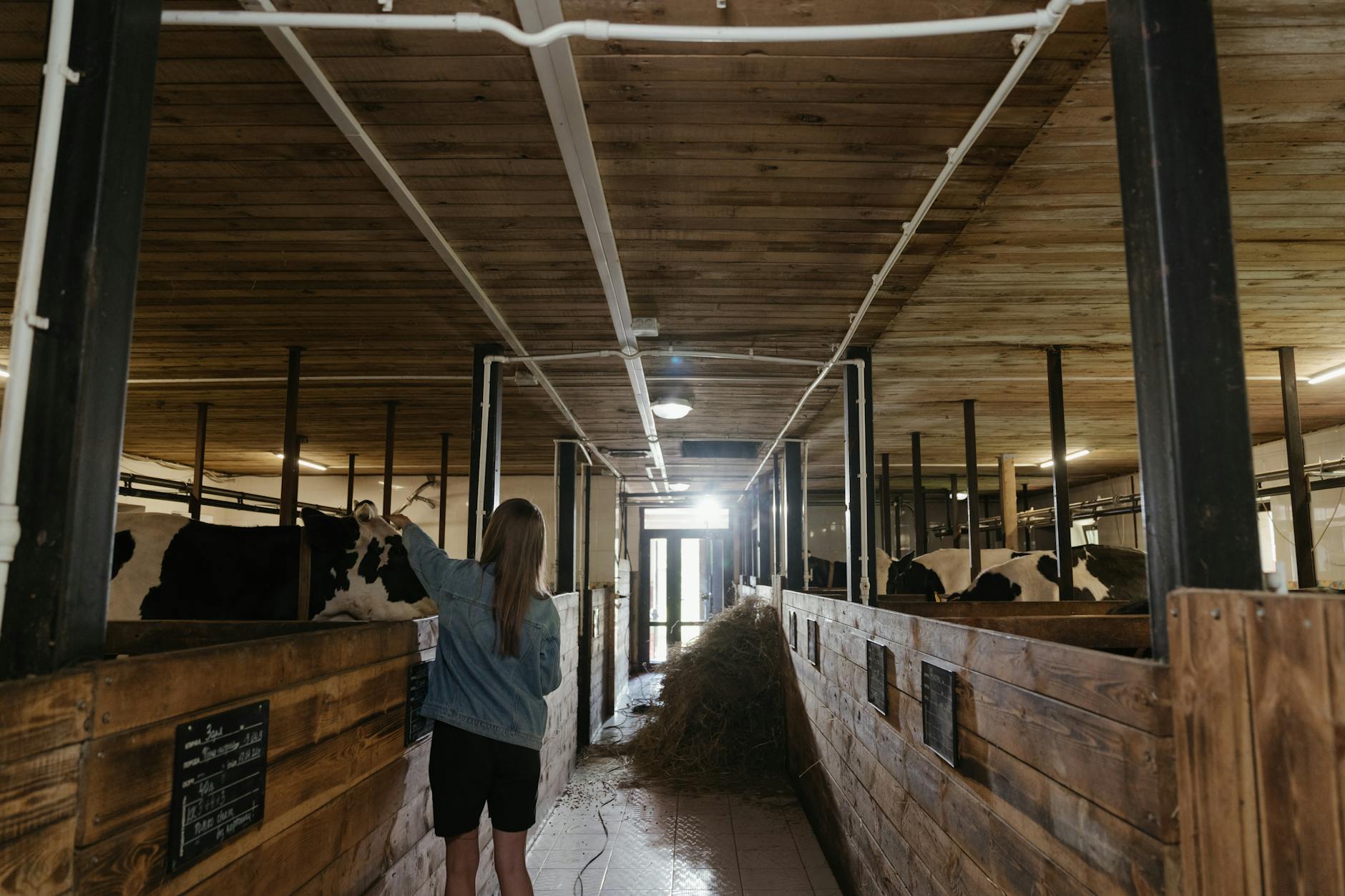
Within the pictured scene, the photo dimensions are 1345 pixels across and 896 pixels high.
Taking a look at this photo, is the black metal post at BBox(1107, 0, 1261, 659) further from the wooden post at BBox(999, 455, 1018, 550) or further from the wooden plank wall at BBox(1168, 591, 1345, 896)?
the wooden post at BBox(999, 455, 1018, 550)

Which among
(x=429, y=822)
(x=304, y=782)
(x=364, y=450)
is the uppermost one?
(x=364, y=450)

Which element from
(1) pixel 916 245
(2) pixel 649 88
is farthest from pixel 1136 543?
(2) pixel 649 88

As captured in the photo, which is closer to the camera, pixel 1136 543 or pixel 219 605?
pixel 219 605

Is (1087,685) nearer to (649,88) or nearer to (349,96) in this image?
(649,88)

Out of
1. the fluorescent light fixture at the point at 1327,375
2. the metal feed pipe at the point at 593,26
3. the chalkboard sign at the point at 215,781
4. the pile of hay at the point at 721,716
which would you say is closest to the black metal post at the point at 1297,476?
the fluorescent light fixture at the point at 1327,375

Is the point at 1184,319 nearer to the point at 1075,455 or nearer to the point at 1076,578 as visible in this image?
the point at 1076,578

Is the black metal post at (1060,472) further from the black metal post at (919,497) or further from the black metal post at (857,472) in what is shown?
the black metal post at (919,497)

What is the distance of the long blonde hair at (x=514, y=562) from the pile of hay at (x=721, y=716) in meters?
4.26

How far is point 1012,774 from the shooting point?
2.02 meters

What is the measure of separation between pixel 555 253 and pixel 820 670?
298cm

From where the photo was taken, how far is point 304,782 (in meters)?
2.04

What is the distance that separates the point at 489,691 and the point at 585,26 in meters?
1.99

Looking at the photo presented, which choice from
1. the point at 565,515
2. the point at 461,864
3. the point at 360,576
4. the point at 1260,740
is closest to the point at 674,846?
the point at 360,576

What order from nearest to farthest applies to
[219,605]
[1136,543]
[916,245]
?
[916,245], [219,605], [1136,543]
